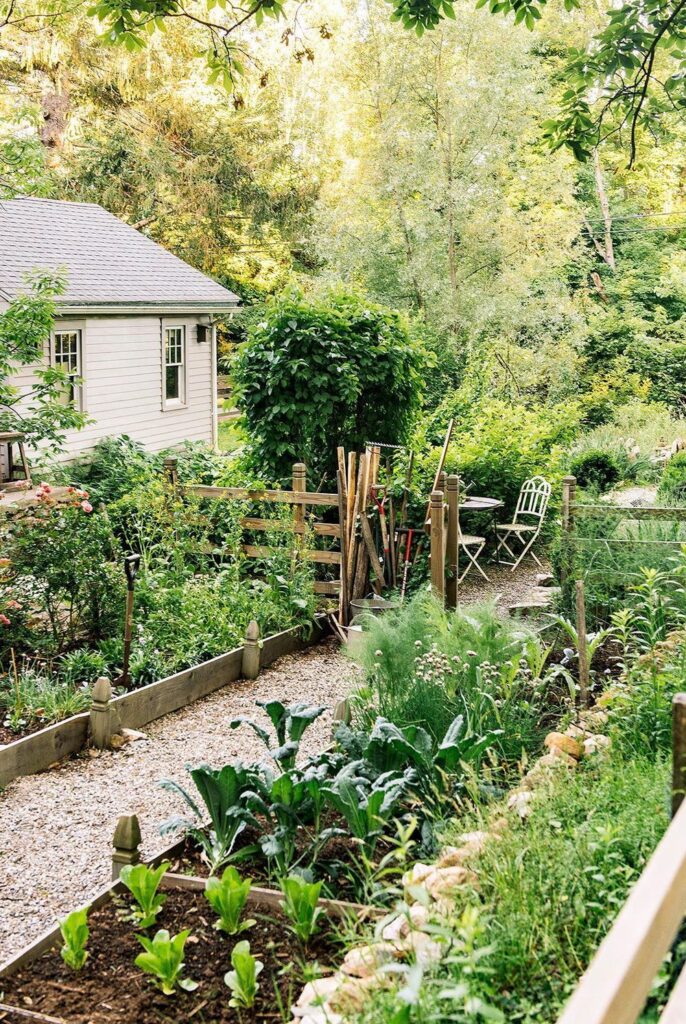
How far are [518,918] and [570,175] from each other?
19.9 metres

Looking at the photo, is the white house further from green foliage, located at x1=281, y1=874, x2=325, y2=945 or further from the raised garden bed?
green foliage, located at x1=281, y1=874, x2=325, y2=945

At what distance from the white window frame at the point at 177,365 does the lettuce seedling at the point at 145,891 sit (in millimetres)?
14262

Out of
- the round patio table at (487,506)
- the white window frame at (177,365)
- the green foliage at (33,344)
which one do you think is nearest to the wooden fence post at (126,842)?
the green foliage at (33,344)

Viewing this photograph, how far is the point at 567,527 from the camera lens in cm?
855

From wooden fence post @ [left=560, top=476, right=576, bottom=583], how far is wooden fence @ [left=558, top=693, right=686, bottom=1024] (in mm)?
6505

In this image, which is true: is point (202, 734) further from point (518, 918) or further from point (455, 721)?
point (518, 918)

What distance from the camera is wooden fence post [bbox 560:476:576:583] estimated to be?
799 cm

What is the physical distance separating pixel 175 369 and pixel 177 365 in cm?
20

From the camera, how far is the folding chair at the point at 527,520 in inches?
451

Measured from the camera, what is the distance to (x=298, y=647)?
8.79 m

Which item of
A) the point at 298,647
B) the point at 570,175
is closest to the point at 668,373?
the point at 570,175

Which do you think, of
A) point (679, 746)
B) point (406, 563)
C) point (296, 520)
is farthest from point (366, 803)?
point (296, 520)

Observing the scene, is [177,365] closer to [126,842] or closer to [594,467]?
[594,467]

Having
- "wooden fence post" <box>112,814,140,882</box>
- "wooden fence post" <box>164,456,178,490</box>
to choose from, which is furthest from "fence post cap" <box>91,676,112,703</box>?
"wooden fence post" <box>164,456,178,490</box>
